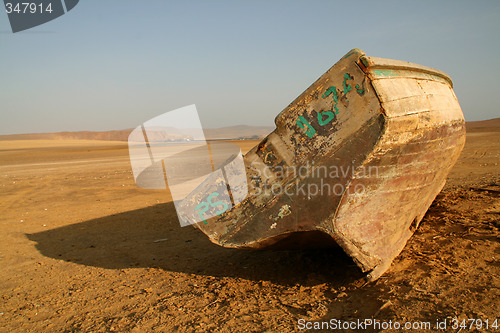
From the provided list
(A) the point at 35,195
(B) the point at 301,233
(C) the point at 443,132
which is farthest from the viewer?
(A) the point at 35,195

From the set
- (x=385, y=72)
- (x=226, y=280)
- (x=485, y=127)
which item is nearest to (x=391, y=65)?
(x=385, y=72)

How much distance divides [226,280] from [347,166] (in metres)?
1.70

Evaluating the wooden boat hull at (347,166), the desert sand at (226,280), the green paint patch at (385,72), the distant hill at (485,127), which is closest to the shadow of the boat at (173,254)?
the desert sand at (226,280)

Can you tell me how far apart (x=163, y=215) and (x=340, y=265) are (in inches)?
161

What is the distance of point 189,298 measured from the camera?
9.91ft

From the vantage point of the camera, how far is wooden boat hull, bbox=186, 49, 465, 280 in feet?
8.90

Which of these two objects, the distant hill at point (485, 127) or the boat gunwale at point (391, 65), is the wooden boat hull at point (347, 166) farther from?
the distant hill at point (485, 127)

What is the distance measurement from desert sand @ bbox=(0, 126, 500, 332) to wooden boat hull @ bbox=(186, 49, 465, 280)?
1.21ft

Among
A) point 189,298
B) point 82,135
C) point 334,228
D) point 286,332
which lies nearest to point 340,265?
point 334,228

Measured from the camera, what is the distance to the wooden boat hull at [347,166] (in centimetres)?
271

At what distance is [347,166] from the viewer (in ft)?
8.96

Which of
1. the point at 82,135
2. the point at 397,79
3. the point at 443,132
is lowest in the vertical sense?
the point at 82,135

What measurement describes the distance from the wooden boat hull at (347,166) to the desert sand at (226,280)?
14.5 inches

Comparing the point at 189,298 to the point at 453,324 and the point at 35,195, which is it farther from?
the point at 35,195
